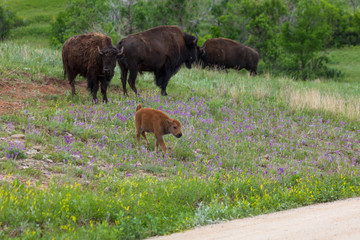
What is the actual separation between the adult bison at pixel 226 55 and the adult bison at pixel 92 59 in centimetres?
1261

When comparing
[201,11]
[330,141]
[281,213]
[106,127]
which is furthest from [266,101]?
[201,11]

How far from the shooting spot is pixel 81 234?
17.3ft

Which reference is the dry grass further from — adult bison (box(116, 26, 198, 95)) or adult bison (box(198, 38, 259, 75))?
adult bison (box(198, 38, 259, 75))

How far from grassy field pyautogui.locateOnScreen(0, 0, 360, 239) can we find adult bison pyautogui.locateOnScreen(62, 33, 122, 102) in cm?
63

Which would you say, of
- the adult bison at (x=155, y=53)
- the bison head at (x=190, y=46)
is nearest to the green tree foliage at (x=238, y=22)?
the bison head at (x=190, y=46)

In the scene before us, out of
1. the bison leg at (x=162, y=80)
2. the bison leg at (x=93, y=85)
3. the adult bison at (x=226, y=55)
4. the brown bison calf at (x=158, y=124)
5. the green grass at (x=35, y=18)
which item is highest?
the brown bison calf at (x=158, y=124)

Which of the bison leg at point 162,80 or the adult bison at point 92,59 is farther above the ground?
the adult bison at point 92,59

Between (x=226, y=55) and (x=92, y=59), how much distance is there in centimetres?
1480

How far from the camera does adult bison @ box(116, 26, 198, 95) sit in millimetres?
14695

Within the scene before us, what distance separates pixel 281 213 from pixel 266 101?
365 inches

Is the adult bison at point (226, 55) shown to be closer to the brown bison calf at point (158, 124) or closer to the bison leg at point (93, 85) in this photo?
the bison leg at point (93, 85)

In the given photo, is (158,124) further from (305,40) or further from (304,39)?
(304,39)

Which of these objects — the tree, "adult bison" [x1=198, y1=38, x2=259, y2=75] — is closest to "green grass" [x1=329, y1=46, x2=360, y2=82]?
the tree

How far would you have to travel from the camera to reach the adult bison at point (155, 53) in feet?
48.2
